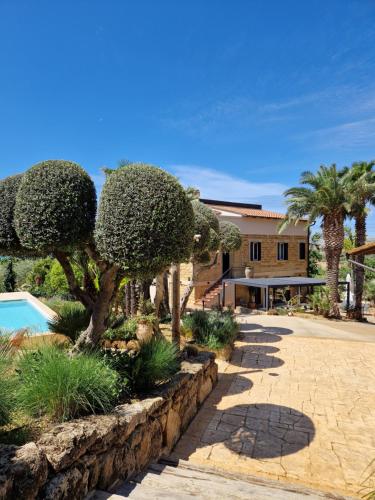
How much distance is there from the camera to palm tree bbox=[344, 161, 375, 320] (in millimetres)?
19531

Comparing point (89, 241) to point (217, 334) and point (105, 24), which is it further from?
point (105, 24)

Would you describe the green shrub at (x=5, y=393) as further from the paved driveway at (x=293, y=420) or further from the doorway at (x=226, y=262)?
the doorway at (x=226, y=262)

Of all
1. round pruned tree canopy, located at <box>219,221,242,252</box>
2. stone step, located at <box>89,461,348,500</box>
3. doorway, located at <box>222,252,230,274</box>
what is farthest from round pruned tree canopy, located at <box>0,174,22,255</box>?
doorway, located at <box>222,252,230,274</box>

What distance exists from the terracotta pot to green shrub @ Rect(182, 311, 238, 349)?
1.63 metres

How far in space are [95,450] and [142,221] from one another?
282 centimetres

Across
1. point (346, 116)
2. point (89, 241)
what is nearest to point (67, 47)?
point (89, 241)

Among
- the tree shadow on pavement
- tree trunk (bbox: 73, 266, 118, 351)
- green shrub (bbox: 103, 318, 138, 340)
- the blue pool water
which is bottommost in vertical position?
the tree shadow on pavement

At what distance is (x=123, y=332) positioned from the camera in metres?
9.77

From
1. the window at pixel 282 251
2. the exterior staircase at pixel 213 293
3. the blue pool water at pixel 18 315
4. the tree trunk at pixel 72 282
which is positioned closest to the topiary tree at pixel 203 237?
the tree trunk at pixel 72 282

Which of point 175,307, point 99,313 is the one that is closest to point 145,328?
point 175,307

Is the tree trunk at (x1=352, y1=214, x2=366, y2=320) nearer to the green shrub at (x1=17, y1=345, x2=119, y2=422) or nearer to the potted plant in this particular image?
the potted plant

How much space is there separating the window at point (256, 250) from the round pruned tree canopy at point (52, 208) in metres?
24.7

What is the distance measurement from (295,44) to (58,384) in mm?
13905

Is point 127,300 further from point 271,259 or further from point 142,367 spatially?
point 271,259
